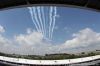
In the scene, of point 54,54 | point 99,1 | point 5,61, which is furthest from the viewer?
point 54,54

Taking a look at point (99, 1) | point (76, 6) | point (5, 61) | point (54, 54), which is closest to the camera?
point (99, 1)

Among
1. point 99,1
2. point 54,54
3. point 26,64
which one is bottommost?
point 99,1

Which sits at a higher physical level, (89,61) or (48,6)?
(89,61)

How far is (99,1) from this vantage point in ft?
33.8

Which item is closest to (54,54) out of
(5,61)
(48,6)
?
(5,61)

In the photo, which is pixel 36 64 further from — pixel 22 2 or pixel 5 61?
pixel 22 2

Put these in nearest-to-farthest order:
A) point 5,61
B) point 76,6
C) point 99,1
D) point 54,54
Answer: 1. point 99,1
2. point 76,6
3. point 5,61
4. point 54,54

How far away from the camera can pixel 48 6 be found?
37.6 ft

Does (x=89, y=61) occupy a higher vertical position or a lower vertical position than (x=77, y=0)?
higher

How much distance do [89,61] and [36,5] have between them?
3466 inches

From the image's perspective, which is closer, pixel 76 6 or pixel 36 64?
pixel 76 6

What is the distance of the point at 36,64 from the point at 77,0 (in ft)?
292

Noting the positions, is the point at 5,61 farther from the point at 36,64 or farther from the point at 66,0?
the point at 66,0

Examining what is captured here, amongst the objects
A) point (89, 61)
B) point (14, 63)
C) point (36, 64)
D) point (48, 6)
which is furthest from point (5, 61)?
point (48, 6)
